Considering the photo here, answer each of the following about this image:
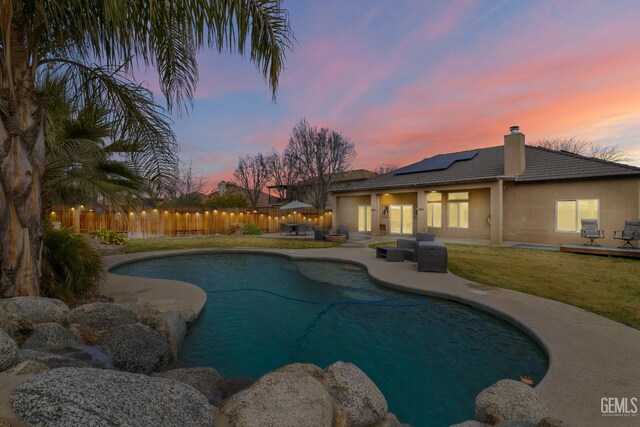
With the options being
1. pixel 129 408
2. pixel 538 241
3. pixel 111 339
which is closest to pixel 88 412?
pixel 129 408

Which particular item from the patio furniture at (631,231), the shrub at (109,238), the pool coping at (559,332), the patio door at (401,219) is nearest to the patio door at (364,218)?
the patio door at (401,219)

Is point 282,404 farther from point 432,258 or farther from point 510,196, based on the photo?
point 510,196

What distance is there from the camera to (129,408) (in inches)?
58.7

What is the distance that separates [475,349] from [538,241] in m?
13.7

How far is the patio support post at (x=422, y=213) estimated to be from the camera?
17828mm

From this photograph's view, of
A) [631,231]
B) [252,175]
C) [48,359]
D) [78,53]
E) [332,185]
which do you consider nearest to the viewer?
[48,359]

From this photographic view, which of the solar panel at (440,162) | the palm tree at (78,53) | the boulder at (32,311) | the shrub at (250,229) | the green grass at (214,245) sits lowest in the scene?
the green grass at (214,245)

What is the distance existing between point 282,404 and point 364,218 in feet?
69.8

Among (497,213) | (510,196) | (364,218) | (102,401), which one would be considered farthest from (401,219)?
(102,401)

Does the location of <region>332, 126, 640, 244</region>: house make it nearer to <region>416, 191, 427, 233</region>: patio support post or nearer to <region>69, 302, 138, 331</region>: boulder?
<region>416, 191, 427, 233</region>: patio support post

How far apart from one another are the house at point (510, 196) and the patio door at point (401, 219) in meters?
0.07

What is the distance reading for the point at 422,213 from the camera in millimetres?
18016

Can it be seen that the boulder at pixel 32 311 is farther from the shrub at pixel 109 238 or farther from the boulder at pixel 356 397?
the shrub at pixel 109 238

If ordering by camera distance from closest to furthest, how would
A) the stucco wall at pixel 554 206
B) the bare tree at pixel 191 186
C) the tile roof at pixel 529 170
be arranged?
the stucco wall at pixel 554 206, the tile roof at pixel 529 170, the bare tree at pixel 191 186
